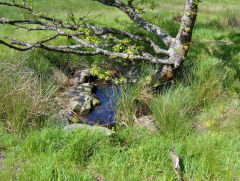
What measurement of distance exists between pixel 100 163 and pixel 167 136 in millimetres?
1313

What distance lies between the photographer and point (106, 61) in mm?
7637

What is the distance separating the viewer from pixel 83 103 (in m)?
6.07

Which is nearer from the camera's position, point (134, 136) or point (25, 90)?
point (134, 136)

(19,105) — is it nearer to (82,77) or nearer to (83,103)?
(83,103)

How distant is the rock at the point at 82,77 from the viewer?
7.13 meters

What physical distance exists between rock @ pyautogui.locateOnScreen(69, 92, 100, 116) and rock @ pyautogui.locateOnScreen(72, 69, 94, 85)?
83 cm

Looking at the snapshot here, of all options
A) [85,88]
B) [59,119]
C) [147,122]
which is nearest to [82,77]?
[85,88]

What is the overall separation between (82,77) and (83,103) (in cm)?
131

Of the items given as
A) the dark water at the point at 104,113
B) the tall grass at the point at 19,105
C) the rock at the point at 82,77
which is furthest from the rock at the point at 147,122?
the rock at the point at 82,77

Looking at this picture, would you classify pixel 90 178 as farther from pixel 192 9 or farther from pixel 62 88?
pixel 192 9

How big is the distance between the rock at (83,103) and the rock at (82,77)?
830mm

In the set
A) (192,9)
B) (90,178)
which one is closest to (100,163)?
(90,178)

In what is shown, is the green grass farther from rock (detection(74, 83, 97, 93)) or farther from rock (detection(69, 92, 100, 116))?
rock (detection(74, 83, 97, 93))

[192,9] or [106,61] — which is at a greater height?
[192,9]
